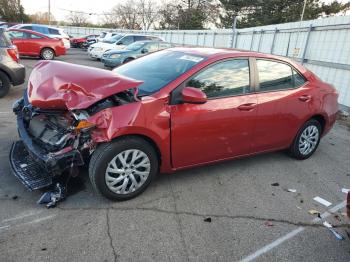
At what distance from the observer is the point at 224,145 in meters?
4.16

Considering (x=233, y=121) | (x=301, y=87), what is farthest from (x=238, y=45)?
(x=233, y=121)

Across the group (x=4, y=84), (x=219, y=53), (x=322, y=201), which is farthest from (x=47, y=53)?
(x=322, y=201)

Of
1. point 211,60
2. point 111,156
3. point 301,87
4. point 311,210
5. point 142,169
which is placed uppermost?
point 211,60

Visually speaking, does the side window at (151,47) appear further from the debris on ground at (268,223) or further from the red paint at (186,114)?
the debris on ground at (268,223)

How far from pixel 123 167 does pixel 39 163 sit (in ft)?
2.82

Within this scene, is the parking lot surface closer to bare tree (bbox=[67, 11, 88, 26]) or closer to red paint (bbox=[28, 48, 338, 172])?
red paint (bbox=[28, 48, 338, 172])

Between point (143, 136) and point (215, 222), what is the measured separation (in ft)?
3.87

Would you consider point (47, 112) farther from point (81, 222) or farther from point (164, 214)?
point (164, 214)

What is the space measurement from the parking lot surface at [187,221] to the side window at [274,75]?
125 centimetres

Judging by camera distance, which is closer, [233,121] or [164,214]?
[164,214]

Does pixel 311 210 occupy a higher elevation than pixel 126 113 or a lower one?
lower

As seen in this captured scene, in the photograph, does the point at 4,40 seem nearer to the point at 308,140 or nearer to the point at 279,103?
the point at 279,103

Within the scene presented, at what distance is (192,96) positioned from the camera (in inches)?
142

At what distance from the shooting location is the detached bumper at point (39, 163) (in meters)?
3.28
